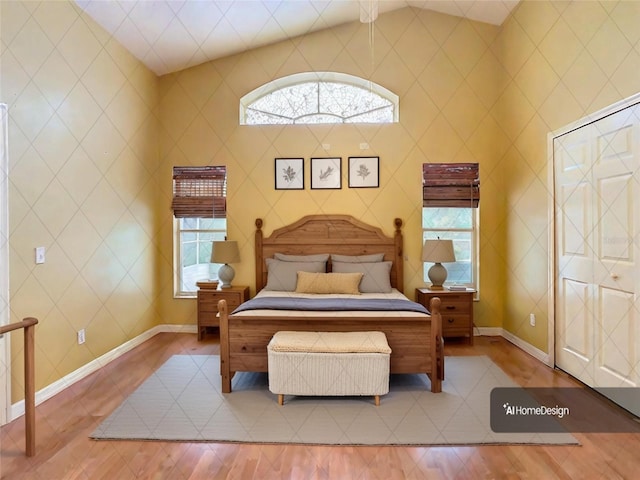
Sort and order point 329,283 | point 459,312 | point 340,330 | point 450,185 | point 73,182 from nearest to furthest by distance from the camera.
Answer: point 340,330, point 73,182, point 329,283, point 459,312, point 450,185

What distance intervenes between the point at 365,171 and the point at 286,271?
1.47m

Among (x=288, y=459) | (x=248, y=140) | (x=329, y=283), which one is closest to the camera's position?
(x=288, y=459)

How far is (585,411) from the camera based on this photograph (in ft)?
8.38

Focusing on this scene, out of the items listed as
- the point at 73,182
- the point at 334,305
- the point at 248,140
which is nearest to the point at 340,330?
the point at 334,305

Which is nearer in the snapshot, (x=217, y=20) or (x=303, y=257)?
(x=217, y=20)

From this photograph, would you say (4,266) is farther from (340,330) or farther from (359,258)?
(359,258)

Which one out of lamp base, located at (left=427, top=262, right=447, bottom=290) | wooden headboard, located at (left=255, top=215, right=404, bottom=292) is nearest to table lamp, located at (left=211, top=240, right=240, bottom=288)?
wooden headboard, located at (left=255, top=215, right=404, bottom=292)

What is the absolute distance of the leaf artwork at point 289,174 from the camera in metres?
4.52

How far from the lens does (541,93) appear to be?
3.51 m

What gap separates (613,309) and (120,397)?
354 cm

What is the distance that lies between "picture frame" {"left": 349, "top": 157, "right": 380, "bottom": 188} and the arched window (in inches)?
19.2

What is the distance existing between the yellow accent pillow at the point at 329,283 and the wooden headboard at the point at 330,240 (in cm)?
49

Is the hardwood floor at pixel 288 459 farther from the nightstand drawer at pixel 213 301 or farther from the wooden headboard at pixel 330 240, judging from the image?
the wooden headboard at pixel 330 240

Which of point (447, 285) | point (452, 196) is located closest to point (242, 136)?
point (452, 196)
